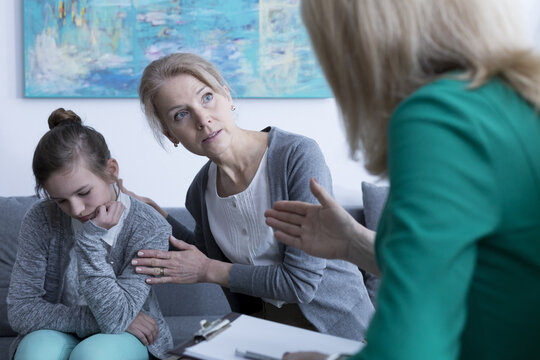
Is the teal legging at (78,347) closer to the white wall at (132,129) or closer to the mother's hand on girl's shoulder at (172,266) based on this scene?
the mother's hand on girl's shoulder at (172,266)

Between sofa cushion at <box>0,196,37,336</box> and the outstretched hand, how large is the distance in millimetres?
1416

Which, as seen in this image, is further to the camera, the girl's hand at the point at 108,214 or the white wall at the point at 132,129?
the white wall at the point at 132,129

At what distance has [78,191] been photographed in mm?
1557

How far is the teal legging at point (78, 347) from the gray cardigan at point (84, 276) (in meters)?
0.03

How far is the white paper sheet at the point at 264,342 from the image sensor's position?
0.90m

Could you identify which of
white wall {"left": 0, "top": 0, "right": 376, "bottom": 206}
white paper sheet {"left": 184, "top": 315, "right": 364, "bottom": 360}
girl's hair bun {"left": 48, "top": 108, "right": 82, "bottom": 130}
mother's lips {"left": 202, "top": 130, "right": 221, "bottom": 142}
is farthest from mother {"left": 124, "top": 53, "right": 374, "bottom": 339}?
white wall {"left": 0, "top": 0, "right": 376, "bottom": 206}

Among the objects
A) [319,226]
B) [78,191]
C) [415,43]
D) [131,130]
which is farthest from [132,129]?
[415,43]

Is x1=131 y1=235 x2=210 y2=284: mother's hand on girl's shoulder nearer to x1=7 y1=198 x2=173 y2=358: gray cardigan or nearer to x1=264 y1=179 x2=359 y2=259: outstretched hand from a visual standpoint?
x1=7 y1=198 x2=173 y2=358: gray cardigan

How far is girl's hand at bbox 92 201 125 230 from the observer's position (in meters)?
1.54

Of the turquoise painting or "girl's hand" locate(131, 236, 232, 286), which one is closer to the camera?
"girl's hand" locate(131, 236, 232, 286)

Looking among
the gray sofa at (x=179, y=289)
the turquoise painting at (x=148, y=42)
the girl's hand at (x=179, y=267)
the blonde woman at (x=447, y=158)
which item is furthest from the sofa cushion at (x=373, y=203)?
the blonde woman at (x=447, y=158)

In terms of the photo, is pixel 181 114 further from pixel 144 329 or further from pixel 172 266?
pixel 144 329

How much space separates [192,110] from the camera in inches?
61.2

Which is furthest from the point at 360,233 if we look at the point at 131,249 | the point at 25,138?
the point at 25,138
